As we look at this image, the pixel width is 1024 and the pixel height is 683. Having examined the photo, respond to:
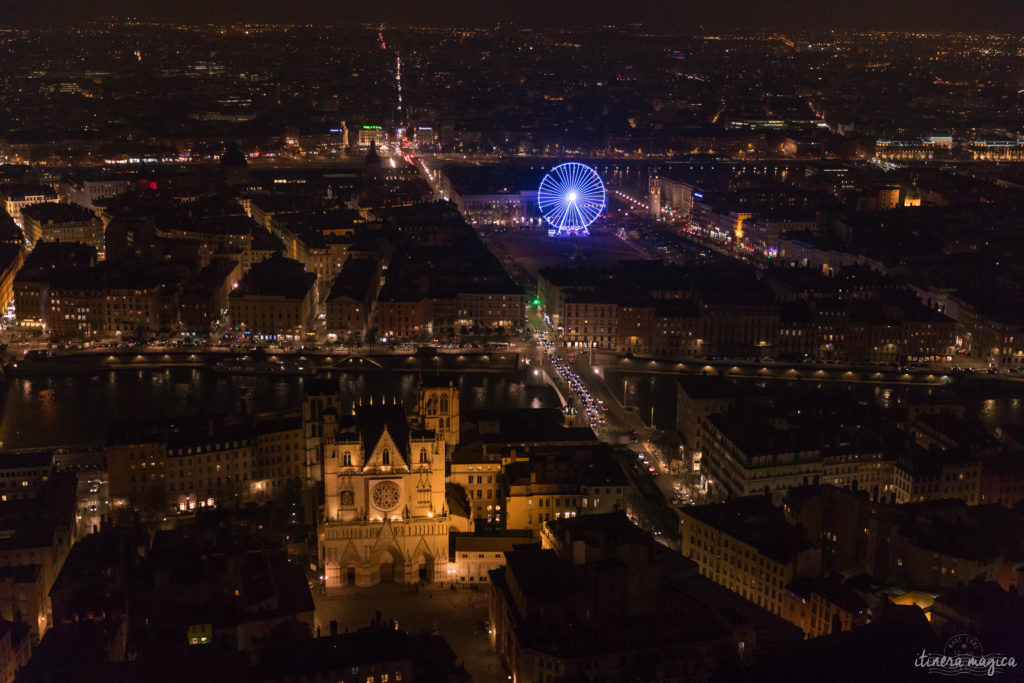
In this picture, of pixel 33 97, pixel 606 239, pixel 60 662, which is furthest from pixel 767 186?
pixel 60 662

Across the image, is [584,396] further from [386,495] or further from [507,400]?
[386,495]

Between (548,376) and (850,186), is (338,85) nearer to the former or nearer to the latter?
(850,186)

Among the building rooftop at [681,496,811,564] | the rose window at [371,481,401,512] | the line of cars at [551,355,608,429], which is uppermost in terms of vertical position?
the rose window at [371,481,401,512]

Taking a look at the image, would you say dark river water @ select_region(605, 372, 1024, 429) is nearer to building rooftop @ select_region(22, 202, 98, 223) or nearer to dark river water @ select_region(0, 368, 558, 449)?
dark river water @ select_region(0, 368, 558, 449)

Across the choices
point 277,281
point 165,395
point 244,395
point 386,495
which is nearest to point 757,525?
point 386,495

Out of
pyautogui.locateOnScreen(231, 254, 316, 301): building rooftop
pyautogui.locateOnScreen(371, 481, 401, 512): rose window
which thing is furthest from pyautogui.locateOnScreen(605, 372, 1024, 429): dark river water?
pyautogui.locateOnScreen(231, 254, 316, 301): building rooftop

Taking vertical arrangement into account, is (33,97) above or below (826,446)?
above

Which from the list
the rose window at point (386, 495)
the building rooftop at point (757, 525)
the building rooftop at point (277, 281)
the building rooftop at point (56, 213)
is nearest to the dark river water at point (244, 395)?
the building rooftop at point (277, 281)
